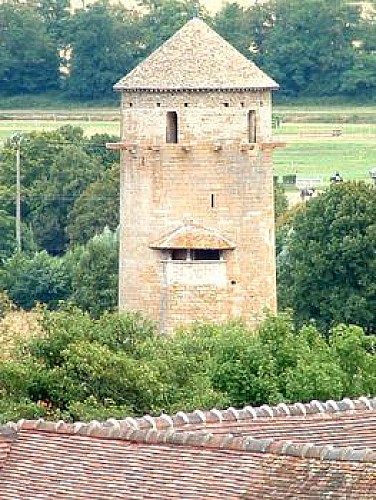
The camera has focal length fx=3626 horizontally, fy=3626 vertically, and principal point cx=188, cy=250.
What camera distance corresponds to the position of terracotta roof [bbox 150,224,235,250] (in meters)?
70.4

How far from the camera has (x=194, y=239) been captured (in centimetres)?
7031

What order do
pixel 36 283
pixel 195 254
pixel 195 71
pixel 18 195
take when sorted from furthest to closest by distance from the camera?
1. pixel 18 195
2. pixel 36 283
3. pixel 195 254
4. pixel 195 71

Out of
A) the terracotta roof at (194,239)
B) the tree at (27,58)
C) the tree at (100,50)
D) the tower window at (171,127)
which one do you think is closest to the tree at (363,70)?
the tree at (100,50)

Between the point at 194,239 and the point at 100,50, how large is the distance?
57.4m

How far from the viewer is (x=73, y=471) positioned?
27.8 m

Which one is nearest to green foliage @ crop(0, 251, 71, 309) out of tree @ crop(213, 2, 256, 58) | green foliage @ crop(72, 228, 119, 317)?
green foliage @ crop(72, 228, 119, 317)

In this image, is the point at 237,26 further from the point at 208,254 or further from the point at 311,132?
the point at 208,254

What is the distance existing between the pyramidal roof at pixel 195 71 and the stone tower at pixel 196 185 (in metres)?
0.02

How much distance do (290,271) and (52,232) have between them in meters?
29.5

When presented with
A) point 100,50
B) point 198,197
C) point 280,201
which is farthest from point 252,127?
Result: point 100,50

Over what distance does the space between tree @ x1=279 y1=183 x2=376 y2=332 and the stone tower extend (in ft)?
13.9

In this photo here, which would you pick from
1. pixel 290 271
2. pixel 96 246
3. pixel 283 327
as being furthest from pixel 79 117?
pixel 283 327

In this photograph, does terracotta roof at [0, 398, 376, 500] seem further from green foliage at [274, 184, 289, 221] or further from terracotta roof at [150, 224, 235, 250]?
green foliage at [274, 184, 289, 221]

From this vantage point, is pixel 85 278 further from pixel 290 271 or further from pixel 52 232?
pixel 52 232
